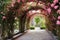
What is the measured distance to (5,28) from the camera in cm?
1023

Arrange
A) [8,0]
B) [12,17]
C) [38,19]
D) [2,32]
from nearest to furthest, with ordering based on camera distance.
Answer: [8,0], [2,32], [12,17], [38,19]

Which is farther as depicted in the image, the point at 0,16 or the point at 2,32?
the point at 2,32

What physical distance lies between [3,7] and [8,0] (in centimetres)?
39

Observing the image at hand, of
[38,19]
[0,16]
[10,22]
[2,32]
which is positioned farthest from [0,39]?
[38,19]

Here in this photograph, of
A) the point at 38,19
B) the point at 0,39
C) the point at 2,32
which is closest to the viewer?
the point at 0,39

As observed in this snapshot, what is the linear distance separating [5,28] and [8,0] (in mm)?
2420

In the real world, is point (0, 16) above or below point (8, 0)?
below

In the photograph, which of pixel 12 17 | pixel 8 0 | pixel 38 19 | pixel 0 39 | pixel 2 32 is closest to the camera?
pixel 8 0

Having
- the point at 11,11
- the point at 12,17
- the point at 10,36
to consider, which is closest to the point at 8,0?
the point at 11,11

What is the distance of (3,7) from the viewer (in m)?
8.31

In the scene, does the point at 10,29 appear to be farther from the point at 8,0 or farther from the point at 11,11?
the point at 8,0

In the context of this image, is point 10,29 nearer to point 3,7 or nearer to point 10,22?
point 10,22

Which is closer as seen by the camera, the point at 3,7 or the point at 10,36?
the point at 3,7

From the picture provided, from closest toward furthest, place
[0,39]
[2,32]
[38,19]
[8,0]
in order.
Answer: [8,0] → [0,39] → [2,32] → [38,19]
